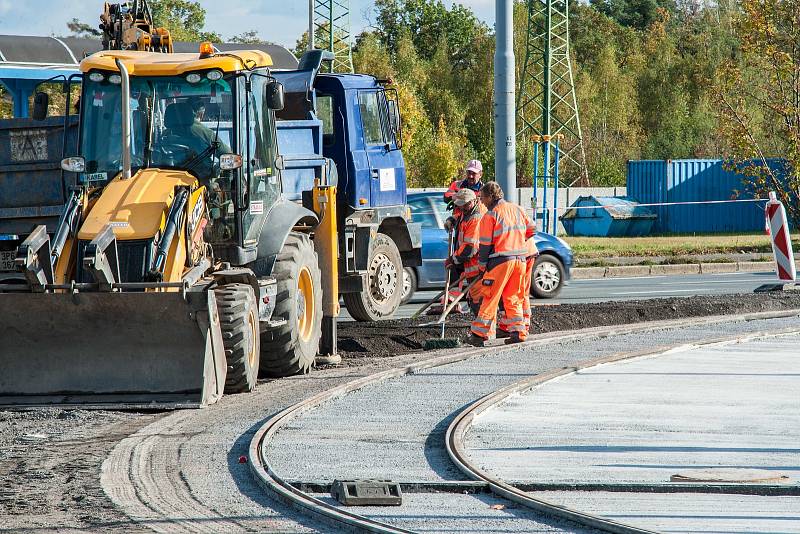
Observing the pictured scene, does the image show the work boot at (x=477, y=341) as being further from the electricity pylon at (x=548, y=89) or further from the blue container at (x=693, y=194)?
the blue container at (x=693, y=194)

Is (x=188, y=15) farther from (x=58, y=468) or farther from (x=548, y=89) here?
(x=58, y=468)

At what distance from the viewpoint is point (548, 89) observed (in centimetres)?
4088

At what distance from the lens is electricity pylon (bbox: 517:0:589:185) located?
140 feet

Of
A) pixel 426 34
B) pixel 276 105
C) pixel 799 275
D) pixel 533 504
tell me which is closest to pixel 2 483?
pixel 533 504

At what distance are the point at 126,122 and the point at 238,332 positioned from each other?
2.12m

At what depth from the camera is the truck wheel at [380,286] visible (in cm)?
1609

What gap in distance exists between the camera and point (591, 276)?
25.5 meters

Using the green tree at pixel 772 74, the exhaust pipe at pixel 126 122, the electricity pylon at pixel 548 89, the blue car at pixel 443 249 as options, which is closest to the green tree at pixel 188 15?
the electricity pylon at pixel 548 89

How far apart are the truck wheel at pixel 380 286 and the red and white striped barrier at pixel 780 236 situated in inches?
242

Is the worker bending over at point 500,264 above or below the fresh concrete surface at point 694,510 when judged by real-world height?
above

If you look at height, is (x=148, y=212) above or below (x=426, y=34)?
below

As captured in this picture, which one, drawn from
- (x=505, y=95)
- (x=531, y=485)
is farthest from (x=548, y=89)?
(x=531, y=485)

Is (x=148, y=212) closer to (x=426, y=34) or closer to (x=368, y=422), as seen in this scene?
(x=368, y=422)

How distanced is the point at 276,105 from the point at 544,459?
4804 mm
